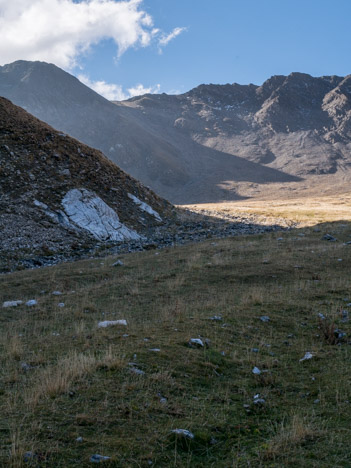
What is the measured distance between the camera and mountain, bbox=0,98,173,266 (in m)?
25.6

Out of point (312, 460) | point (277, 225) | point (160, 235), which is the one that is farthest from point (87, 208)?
point (312, 460)

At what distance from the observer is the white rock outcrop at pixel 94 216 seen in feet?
95.2

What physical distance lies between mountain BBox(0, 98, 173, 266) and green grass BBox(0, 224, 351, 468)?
12029 millimetres

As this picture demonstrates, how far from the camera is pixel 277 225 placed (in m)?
37.9

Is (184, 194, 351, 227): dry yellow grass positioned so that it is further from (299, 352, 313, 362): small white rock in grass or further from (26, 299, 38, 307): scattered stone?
(299, 352, 313, 362): small white rock in grass

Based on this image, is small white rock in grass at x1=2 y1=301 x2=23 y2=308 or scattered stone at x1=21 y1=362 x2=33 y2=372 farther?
small white rock in grass at x1=2 y1=301 x2=23 y2=308

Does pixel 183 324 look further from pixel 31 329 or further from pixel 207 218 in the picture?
pixel 207 218

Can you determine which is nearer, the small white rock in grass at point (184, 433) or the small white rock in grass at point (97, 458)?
the small white rock in grass at point (97, 458)

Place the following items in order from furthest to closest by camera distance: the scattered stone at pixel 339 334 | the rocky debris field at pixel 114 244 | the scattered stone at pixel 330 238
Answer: the scattered stone at pixel 330 238
the rocky debris field at pixel 114 244
the scattered stone at pixel 339 334

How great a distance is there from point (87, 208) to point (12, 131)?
11.0 metres

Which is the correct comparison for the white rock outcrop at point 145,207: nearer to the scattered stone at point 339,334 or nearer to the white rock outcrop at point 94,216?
the white rock outcrop at point 94,216

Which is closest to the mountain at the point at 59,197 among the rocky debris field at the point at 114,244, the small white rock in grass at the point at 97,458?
the rocky debris field at the point at 114,244

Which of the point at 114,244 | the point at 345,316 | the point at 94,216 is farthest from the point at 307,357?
the point at 94,216

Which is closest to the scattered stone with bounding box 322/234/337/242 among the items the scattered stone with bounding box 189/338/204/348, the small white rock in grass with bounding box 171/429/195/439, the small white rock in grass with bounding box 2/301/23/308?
the scattered stone with bounding box 189/338/204/348
